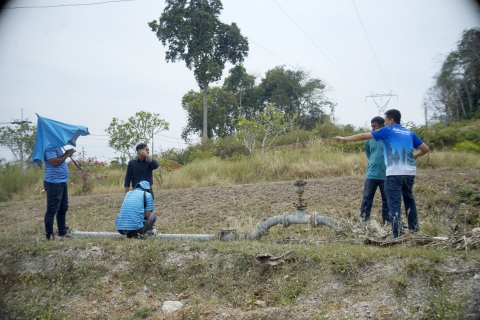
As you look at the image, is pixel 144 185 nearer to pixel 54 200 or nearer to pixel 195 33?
pixel 54 200

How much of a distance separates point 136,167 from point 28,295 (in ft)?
8.36

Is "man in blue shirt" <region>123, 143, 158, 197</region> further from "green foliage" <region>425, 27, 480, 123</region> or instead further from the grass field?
"green foliage" <region>425, 27, 480, 123</region>

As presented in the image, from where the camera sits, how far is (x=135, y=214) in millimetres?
6562

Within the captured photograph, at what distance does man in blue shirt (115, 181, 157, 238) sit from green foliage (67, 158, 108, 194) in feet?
29.4

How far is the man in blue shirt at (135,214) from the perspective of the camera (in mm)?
6539

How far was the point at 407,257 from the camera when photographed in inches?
189

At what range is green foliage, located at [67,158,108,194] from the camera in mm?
14992

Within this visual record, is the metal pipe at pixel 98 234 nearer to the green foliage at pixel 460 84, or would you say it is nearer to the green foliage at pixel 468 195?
the green foliage at pixel 468 195

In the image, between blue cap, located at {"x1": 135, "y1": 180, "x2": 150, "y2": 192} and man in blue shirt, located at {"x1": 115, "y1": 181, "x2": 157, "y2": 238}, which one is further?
blue cap, located at {"x1": 135, "y1": 180, "x2": 150, "y2": 192}

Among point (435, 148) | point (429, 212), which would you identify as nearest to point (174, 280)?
point (429, 212)

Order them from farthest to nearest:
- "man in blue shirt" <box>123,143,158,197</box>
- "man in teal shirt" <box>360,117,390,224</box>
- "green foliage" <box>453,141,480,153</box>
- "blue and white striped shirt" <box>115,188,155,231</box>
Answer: "green foliage" <box>453,141,480,153</box>, "man in blue shirt" <box>123,143,158,197</box>, "man in teal shirt" <box>360,117,390,224</box>, "blue and white striped shirt" <box>115,188,155,231</box>

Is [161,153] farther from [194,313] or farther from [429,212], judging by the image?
[194,313]

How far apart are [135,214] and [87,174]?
30.4ft

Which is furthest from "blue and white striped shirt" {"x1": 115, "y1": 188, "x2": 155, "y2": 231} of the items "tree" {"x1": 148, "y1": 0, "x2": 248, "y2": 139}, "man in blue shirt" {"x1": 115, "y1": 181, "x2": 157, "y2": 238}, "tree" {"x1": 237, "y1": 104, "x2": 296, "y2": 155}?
"tree" {"x1": 148, "y1": 0, "x2": 248, "y2": 139}
